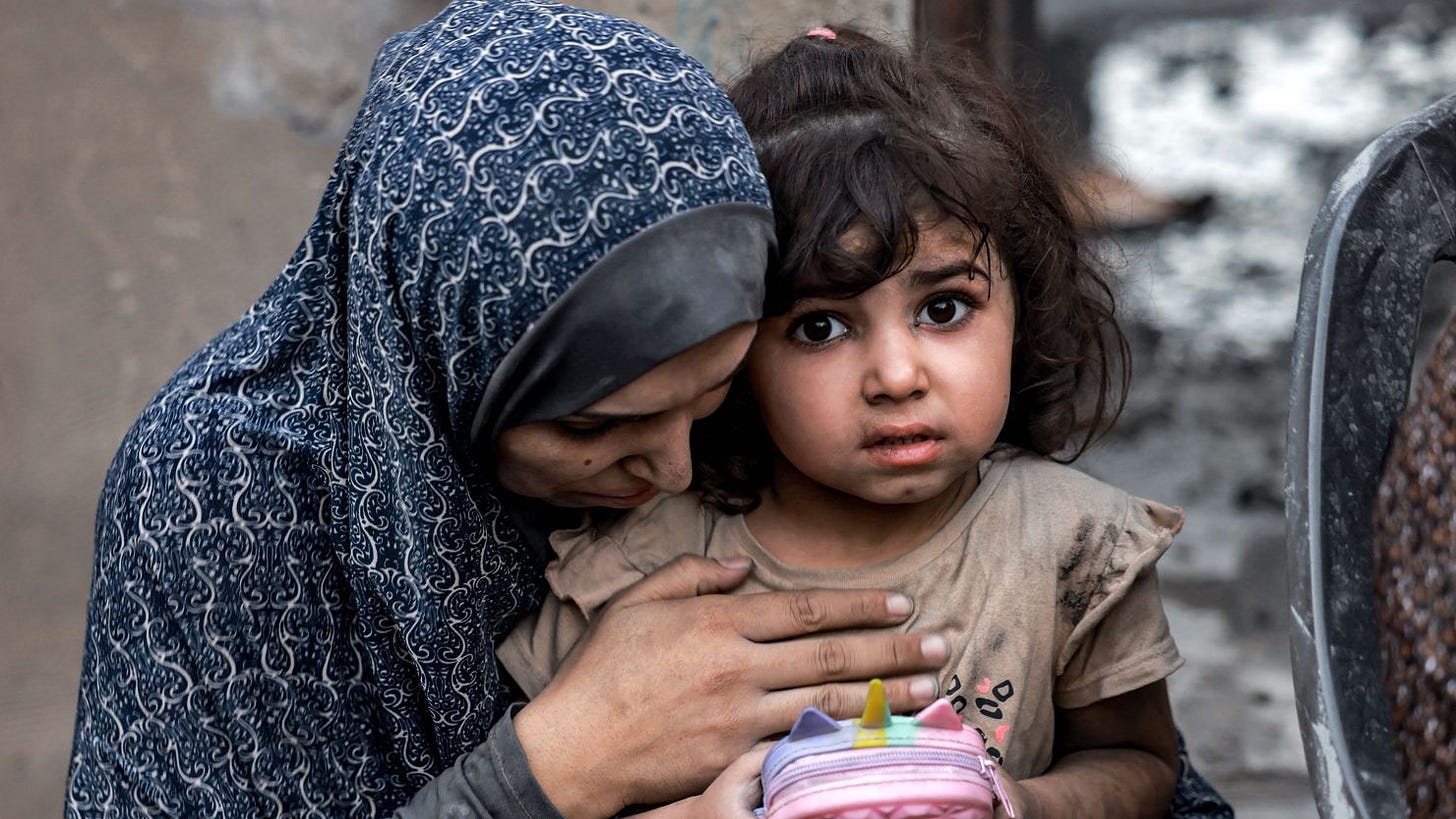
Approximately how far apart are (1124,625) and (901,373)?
0.47m

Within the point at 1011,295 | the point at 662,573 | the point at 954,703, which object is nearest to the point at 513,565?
the point at 662,573

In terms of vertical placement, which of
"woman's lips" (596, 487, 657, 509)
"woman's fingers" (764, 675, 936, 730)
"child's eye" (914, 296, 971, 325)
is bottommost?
"woman's fingers" (764, 675, 936, 730)

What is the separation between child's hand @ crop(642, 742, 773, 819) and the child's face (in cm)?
35

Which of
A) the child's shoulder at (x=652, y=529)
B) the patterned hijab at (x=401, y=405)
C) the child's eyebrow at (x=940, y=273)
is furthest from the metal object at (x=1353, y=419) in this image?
the child's shoulder at (x=652, y=529)

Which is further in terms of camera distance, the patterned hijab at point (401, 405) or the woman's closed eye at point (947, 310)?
the woman's closed eye at point (947, 310)


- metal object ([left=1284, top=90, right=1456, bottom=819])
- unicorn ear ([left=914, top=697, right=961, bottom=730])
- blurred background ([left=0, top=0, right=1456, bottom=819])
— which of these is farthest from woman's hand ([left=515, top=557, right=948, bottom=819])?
blurred background ([left=0, top=0, right=1456, bottom=819])

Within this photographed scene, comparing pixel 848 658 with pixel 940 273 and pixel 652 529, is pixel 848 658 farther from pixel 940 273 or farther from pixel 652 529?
pixel 940 273

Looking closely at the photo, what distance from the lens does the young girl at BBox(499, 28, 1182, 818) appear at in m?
1.86

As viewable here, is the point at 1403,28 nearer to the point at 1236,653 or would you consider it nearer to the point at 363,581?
the point at 1236,653

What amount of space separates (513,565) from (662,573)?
0.19m

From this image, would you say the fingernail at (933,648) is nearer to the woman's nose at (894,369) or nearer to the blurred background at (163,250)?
the woman's nose at (894,369)

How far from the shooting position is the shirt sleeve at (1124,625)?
77.5 inches

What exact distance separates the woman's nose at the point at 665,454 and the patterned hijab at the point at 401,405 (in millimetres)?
122

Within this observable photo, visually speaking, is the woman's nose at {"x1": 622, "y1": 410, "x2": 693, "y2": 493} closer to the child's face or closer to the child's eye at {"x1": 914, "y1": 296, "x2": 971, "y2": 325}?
the child's face
